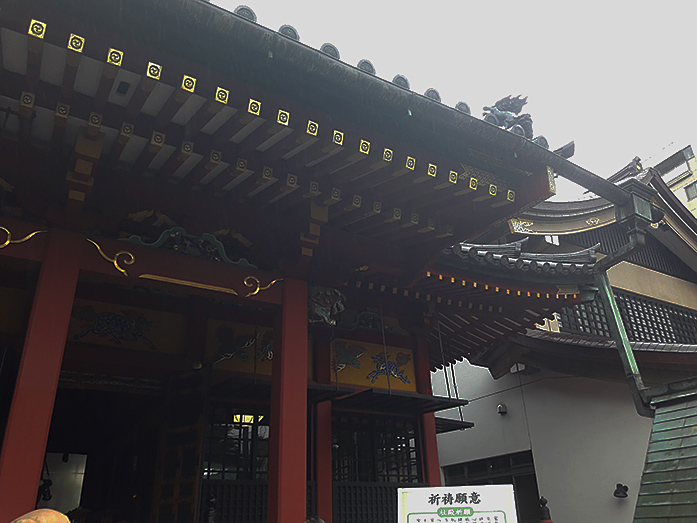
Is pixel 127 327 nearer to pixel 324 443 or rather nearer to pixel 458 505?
pixel 324 443

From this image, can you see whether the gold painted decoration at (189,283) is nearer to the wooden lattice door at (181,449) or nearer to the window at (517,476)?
the wooden lattice door at (181,449)

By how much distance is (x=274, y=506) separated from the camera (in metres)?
4.50

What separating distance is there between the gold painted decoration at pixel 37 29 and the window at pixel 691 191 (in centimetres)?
3238

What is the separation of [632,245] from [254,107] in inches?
196

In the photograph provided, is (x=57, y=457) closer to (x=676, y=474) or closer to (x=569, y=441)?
(x=569, y=441)

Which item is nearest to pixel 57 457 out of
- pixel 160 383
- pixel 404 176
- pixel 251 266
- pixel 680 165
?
pixel 160 383

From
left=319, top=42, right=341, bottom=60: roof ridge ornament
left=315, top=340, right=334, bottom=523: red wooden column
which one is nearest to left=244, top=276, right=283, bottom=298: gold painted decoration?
left=315, top=340, right=334, bottom=523: red wooden column

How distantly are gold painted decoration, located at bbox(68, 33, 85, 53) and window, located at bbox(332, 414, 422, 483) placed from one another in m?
5.16

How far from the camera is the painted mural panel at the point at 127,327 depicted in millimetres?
5871

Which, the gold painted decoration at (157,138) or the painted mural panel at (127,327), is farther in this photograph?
the painted mural panel at (127,327)

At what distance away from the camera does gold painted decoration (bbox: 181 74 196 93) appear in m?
3.42

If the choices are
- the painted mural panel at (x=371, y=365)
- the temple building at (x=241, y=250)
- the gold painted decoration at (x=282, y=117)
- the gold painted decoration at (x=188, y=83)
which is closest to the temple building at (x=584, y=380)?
the painted mural panel at (x=371, y=365)

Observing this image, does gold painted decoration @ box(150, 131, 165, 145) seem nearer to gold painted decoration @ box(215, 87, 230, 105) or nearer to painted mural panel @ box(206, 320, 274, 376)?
gold painted decoration @ box(215, 87, 230, 105)

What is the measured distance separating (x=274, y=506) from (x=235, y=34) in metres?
3.67
